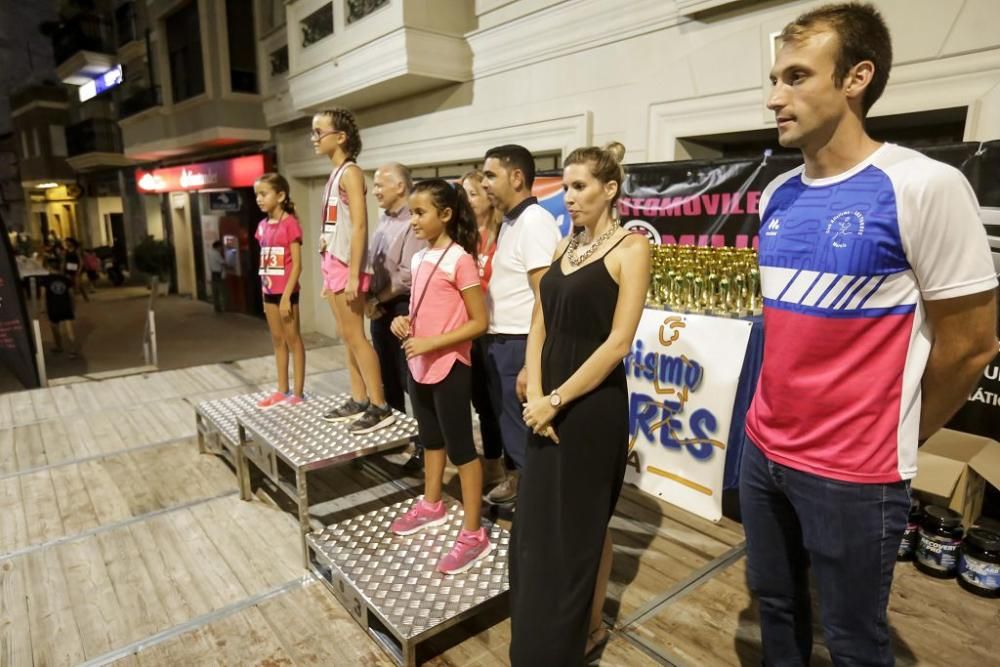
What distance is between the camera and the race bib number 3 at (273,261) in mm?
3854

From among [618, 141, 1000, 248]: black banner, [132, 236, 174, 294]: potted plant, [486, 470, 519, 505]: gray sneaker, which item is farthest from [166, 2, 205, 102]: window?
[486, 470, 519, 505]: gray sneaker

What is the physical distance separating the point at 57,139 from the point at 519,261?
3019 centimetres

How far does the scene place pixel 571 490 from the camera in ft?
6.12

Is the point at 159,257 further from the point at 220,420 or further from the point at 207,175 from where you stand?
the point at 220,420

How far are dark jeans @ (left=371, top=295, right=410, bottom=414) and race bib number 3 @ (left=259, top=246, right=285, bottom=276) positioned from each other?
69 centimetres

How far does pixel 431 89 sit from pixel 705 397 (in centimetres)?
524

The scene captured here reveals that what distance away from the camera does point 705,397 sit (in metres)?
3.29

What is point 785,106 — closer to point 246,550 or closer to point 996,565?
point 996,565

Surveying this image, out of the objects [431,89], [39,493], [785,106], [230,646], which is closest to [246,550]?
[230,646]

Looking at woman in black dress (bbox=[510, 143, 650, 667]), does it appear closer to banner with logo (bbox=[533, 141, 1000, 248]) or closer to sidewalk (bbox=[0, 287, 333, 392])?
banner with logo (bbox=[533, 141, 1000, 248])

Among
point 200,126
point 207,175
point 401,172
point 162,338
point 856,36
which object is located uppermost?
point 200,126

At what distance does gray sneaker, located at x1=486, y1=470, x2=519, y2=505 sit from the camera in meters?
3.36

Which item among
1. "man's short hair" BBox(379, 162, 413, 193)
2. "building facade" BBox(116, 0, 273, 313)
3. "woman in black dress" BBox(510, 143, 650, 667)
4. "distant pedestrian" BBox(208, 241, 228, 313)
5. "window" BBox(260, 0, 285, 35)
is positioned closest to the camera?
"woman in black dress" BBox(510, 143, 650, 667)

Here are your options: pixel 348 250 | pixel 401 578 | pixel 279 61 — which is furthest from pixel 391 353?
pixel 279 61
